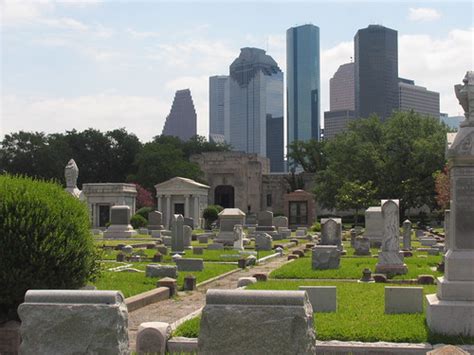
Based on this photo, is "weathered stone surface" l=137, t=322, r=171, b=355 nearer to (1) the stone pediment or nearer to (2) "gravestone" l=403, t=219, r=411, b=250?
(2) "gravestone" l=403, t=219, r=411, b=250

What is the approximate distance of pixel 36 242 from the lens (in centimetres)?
998

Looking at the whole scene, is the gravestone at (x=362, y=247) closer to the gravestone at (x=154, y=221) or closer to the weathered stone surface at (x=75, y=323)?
the weathered stone surface at (x=75, y=323)

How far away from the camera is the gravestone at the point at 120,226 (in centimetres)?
4047

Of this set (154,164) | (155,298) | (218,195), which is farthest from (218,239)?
(218,195)

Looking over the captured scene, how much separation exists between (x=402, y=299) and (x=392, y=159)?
47.6 metres

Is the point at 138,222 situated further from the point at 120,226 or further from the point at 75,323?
the point at 75,323

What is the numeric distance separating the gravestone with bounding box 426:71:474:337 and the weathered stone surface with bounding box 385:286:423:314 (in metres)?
0.71

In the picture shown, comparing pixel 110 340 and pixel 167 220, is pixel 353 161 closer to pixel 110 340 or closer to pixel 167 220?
pixel 167 220

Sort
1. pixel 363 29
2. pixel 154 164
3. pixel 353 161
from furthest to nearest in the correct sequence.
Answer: pixel 363 29
pixel 154 164
pixel 353 161

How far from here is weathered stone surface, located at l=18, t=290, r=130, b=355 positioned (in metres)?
6.62

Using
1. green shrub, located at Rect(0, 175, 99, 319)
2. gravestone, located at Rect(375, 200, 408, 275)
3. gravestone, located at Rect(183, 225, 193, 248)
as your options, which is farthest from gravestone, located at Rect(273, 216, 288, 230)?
green shrub, located at Rect(0, 175, 99, 319)

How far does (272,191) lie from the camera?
79.9 m

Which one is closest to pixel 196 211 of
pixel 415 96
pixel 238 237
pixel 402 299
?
pixel 238 237

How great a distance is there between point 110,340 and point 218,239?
91.7ft
